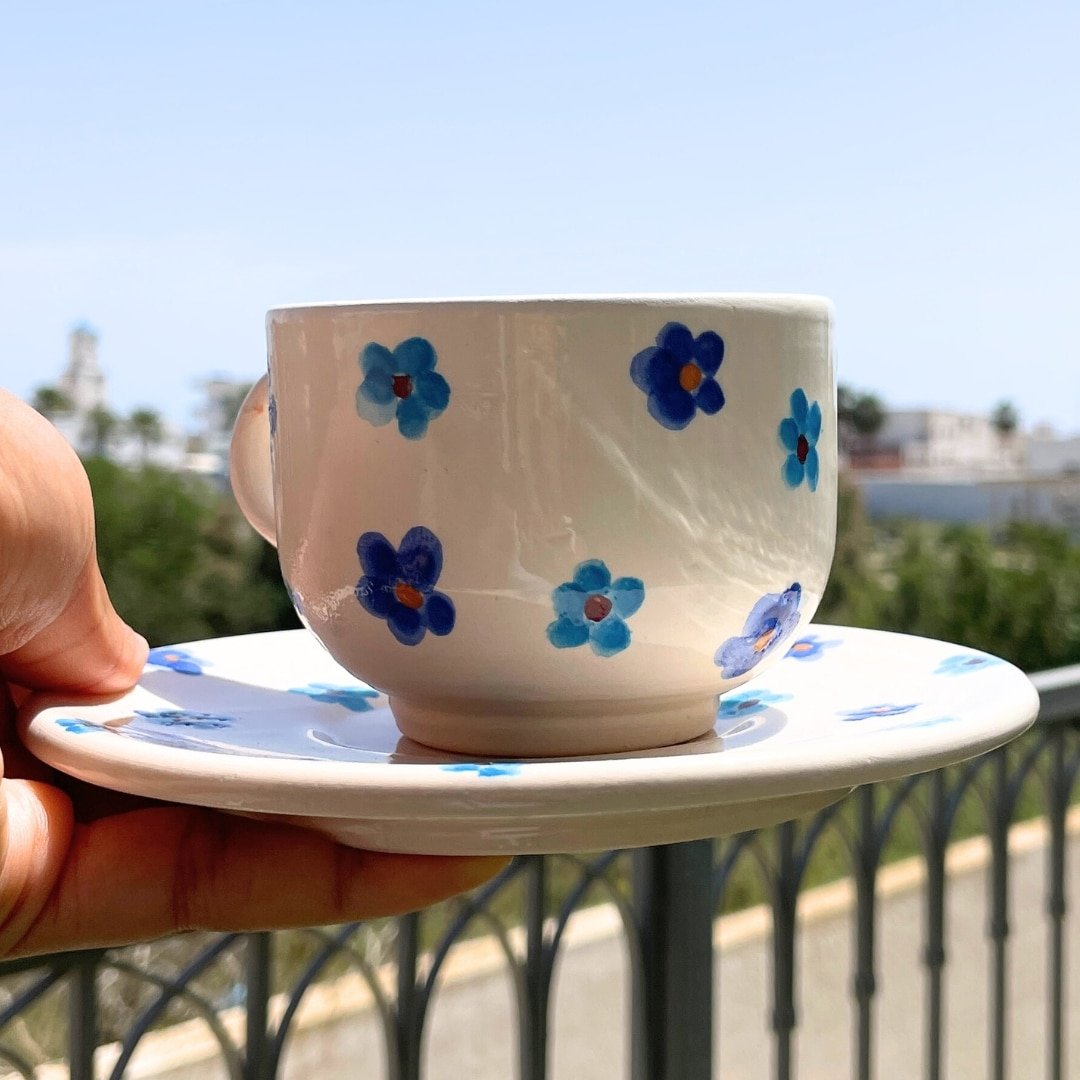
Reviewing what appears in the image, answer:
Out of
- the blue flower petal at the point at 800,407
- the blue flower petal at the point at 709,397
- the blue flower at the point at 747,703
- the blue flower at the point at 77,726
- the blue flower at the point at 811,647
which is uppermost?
the blue flower petal at the point at 709,397

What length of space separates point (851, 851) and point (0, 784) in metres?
0.74

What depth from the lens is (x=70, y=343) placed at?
11.2 meters

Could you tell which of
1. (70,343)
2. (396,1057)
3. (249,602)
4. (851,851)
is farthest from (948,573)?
(70,343)

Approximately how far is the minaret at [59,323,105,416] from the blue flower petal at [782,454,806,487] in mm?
10131

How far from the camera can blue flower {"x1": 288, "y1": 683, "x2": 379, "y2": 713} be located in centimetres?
66

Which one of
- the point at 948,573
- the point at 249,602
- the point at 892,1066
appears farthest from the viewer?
the point at 249,602

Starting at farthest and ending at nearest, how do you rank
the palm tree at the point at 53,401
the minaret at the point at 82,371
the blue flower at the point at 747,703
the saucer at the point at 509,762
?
the minaret at the point at 82,371, the palm tree at the point at 53,401, the blue flower at the point at 747,703, the saucer at the point at 509,762

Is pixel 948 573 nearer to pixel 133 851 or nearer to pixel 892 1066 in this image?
pixel 892 1066

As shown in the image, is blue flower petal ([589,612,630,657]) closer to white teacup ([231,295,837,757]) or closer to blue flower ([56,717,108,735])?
white teacup ([231,295,837,757])

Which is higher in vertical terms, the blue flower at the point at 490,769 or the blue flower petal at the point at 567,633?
the blue flower petal at the point at 567,633

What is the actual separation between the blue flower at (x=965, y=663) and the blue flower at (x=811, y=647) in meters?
0.08

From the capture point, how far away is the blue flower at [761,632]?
563mm

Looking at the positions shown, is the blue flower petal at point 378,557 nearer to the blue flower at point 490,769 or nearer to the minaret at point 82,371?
the blue flower at point 490,769

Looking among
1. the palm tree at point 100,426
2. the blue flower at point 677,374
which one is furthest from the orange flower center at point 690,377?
the palm tree at point 100,426
